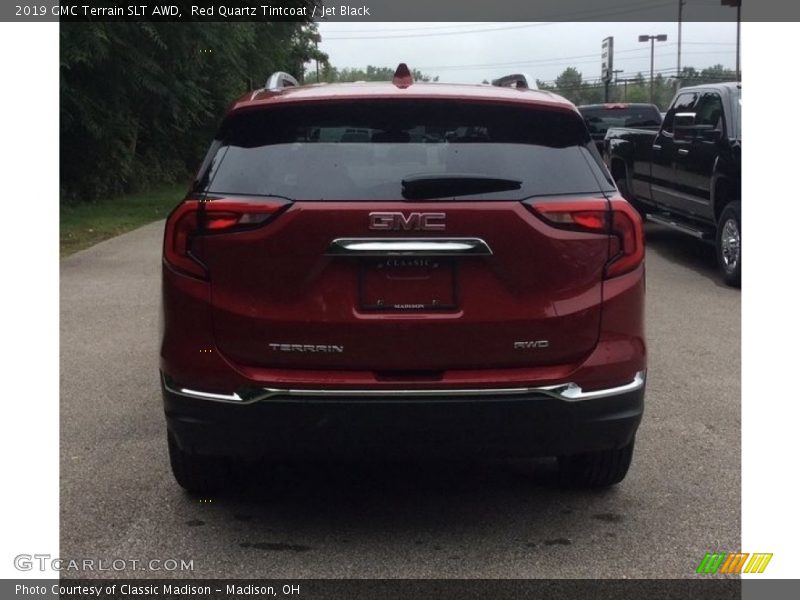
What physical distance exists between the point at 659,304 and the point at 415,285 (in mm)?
6695

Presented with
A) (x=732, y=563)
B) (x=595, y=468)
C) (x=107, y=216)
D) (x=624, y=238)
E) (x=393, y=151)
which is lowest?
(x=732, y=563)

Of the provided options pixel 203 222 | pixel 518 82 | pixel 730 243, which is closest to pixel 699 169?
pixel 730 243

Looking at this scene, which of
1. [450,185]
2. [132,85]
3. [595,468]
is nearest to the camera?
[450,185]

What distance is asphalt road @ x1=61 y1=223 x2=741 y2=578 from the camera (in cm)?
413

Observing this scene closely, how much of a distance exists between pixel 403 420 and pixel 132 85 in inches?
627

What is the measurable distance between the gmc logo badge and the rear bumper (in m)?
0.60

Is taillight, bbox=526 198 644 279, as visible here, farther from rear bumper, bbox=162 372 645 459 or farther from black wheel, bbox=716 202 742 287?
black wheel, bbox=716 202 742 287

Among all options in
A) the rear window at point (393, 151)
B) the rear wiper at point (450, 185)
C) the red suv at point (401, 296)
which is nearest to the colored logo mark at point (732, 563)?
the red suv at point (401, 296)

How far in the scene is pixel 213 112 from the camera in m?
33.2

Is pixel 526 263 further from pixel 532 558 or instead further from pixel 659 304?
pixel 659 304

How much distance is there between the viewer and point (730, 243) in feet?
36.7

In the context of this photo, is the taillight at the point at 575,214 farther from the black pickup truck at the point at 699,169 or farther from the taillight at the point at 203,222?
the black pickup truck at the point at 699,169

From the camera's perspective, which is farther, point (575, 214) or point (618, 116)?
point (618, 116)

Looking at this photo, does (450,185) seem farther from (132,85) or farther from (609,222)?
(132,85)
